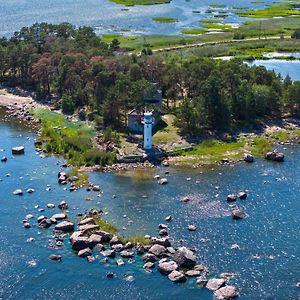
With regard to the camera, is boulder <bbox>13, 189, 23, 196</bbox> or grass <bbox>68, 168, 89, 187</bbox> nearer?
boulder <bbox>13, 189, 23, 196</bbox>

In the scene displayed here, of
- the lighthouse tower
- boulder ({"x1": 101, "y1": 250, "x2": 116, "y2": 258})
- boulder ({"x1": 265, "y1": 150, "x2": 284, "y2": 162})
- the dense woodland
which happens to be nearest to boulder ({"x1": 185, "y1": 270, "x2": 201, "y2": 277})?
boulder ({"x1": 101, "y1": 250, "x2": 116, "y2": 258})

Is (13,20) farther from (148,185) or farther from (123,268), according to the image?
(123,268)

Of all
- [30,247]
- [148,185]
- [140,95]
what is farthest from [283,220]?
[140,95]

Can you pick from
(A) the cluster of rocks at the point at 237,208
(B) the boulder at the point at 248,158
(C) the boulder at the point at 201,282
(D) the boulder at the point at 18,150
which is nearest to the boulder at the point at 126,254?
(C) the boulder at the point at 201,282

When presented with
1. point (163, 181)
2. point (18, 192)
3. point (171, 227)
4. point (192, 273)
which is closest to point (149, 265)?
point (192, 273)

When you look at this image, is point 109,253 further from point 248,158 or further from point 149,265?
point 248,158

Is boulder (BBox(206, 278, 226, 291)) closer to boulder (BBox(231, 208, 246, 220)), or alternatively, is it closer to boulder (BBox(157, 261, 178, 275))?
boulder (BBox(157, 261, 178, 275))
